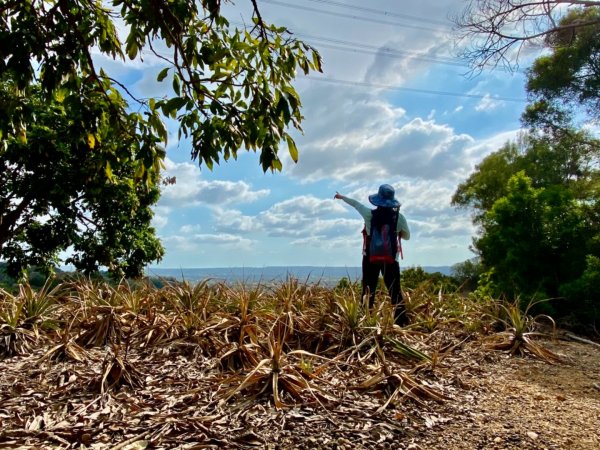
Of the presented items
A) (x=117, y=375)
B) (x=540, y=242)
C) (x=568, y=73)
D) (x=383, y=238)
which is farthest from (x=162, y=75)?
(x=568, y=73)

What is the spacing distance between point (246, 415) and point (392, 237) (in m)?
3.32

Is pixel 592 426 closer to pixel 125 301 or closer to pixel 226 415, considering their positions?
pixel 226 415

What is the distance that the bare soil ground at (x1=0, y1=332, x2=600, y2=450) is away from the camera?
2.78m

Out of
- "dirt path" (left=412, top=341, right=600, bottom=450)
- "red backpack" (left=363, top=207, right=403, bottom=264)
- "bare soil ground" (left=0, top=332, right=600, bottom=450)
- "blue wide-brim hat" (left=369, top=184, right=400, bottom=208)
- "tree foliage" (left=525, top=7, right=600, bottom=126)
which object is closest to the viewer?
"bare soil ground" (left=0, top=332, right=600, bottom=450)

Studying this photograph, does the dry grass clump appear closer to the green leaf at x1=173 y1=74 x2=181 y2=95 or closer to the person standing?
the person standing

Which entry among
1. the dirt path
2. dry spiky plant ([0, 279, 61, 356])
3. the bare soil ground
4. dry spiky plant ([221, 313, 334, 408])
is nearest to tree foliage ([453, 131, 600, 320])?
the dirt path

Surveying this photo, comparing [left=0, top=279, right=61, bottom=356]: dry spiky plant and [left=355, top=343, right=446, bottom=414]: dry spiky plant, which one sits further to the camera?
[left=0, top=279, right=61, bottom=356]: dry spiky plant

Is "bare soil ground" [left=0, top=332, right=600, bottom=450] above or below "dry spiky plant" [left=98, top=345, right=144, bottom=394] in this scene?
below

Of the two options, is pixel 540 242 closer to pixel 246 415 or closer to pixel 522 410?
pixel 522 410

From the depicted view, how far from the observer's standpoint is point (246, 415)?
2973 millimetres

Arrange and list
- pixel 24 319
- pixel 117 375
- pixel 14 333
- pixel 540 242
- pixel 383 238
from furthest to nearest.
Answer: pixel 540 242 → pixel 383 238 → pixel 24 319 → pixel 14 333 → pixel 117 375

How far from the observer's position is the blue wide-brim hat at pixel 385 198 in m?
5.93

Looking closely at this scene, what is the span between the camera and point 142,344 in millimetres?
4098

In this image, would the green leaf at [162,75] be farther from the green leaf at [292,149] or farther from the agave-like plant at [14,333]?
the agave-like plant at [14,333]
